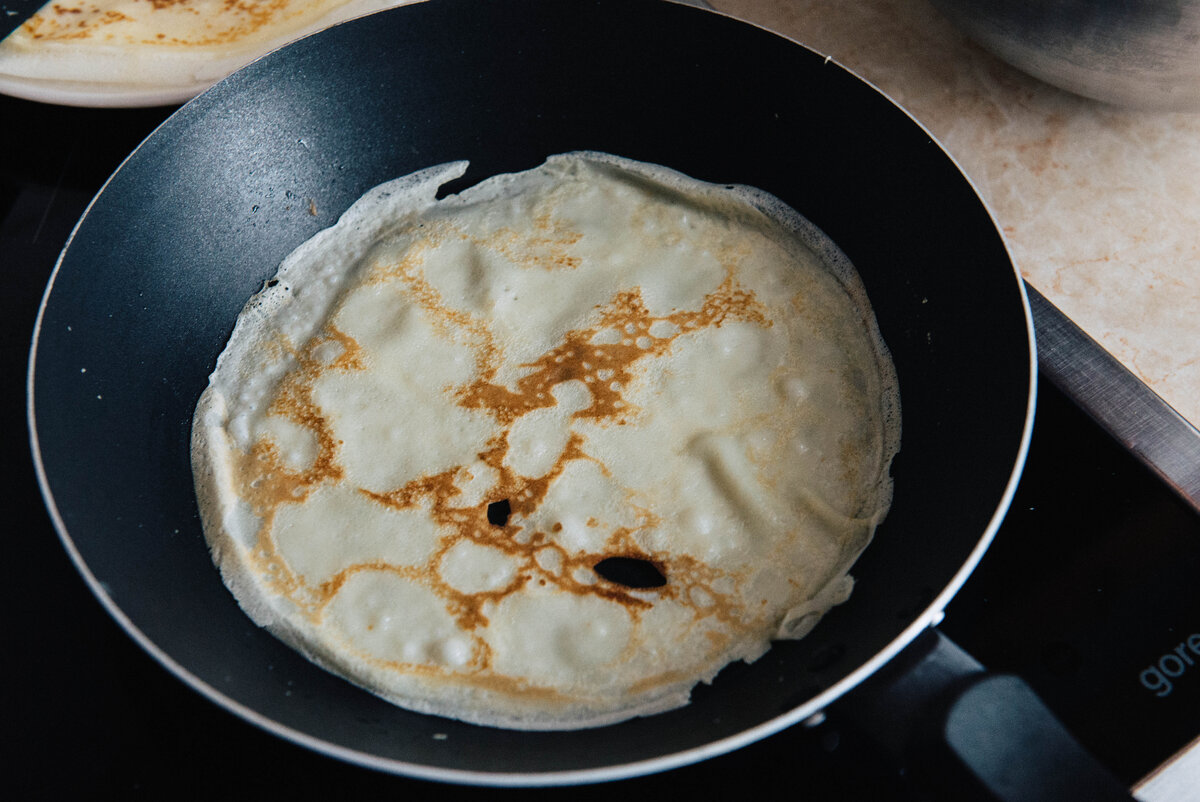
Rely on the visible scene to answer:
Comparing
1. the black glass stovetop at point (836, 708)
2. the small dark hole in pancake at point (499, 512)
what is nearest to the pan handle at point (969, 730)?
the black glass stovetop at point (836, 708)

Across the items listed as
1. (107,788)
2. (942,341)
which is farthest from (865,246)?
(107,788)

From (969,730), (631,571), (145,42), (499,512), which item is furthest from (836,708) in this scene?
(145,42)

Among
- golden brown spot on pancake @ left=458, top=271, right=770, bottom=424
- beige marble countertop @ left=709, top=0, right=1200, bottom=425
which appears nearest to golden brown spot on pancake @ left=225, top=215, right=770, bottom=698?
golden brown spot on pancake @ left=458, top=271, right=770, bottom=424

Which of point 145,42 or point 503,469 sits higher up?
point 145,42

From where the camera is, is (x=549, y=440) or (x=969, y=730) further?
(x=549, y=440)

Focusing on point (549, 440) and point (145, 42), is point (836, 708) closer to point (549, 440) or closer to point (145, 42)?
point (549, 440)

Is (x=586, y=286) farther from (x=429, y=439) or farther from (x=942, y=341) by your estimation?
(x=942, y=341)

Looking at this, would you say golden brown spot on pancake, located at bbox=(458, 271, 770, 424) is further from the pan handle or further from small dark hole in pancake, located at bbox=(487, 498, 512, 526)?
the pan handle

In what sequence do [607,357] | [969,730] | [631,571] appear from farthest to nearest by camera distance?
[607,357] < [631,571] < [969,730]
